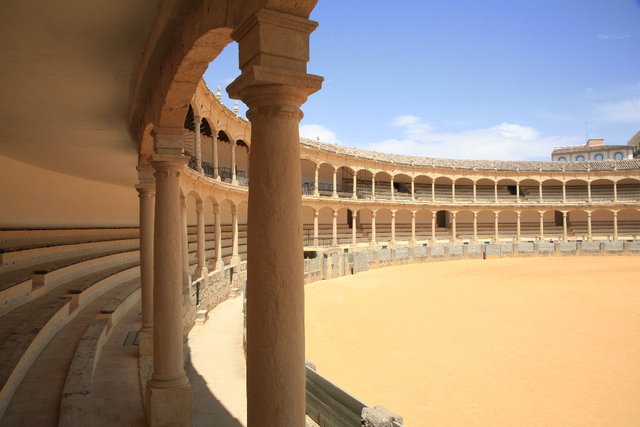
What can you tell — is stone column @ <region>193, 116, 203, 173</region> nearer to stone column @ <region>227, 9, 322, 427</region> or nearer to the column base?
the column base

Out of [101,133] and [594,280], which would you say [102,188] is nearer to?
[101,133]

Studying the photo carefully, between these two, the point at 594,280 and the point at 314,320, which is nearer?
the point at 314,320

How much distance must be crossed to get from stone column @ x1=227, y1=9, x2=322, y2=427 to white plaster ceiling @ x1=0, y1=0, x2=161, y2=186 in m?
1.82

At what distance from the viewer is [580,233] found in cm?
3950

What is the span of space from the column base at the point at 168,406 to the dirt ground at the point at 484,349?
297cm

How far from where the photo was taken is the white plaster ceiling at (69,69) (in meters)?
3.91

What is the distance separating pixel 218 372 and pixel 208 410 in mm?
1628

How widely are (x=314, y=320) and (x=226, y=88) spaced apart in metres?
10.1

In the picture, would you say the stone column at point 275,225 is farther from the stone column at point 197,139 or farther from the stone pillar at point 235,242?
the stone pillar at point 235,242

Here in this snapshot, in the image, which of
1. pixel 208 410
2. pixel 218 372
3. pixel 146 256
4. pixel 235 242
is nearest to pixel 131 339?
pixel 218 372

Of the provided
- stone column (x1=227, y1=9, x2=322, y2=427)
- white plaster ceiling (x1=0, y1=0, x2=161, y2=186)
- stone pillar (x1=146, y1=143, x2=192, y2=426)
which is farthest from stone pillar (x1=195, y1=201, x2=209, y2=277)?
stone column (x1=227, y1=9, x2=322, y2=427)

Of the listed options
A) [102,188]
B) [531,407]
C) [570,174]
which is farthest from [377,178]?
[531,407]

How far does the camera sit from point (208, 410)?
20.7ft

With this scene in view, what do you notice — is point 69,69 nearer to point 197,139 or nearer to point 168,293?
point 168,293
